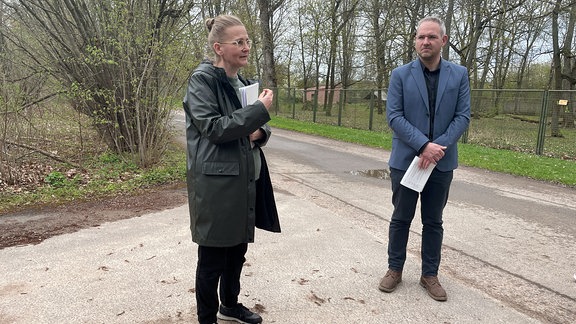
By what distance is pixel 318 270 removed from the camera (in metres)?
3.69

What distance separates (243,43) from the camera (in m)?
2.51

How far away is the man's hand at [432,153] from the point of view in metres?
3.04

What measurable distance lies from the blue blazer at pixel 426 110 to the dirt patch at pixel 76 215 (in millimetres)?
3465

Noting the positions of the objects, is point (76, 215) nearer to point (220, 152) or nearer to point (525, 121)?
point (220, 152)

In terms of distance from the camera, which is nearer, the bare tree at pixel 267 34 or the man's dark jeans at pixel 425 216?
the man's dark jeans at pixel 425 216

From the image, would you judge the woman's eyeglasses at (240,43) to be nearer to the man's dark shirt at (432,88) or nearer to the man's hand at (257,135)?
the man's hand at (257,135)

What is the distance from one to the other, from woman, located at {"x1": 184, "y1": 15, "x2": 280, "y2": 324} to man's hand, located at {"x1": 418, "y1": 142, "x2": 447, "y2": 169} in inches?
47.8

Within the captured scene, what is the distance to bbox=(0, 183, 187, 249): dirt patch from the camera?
445cm

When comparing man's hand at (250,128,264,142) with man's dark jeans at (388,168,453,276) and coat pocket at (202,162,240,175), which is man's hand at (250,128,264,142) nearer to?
coat pocket at (202,162,240,175)

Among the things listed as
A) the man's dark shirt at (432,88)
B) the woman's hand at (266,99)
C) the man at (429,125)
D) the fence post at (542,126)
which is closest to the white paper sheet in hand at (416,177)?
the man at (429,125)

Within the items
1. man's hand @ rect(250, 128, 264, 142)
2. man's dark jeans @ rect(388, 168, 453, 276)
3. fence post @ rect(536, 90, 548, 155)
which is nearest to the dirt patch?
man's hand @ rect(250, 128, 264, 142)

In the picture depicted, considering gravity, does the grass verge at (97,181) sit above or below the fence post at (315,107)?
below

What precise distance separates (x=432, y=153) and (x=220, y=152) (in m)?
1.56

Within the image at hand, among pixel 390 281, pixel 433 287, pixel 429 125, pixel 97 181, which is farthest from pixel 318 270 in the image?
pixel 97 181
